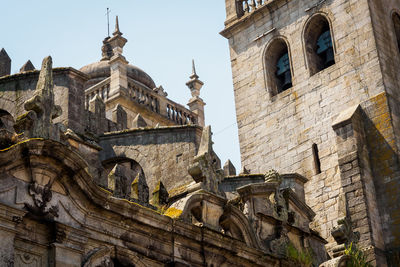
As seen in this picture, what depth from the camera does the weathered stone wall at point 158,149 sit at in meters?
24.4

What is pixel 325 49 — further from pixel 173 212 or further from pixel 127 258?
pixel 127 258

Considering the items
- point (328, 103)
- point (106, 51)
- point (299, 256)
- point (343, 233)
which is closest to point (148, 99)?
point (106, 51)

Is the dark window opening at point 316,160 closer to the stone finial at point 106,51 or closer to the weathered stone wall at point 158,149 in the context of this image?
the weathered stone wall at point 158,149

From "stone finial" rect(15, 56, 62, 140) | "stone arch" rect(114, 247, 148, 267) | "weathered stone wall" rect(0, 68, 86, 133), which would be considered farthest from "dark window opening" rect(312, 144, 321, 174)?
"stone finial" rect(15, 56, 62, 140)

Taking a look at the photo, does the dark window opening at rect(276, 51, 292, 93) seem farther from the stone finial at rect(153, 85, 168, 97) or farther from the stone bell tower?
the stone finial at rect(153, 85, 168, 97)

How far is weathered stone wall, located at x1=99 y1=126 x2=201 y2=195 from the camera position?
24.4m

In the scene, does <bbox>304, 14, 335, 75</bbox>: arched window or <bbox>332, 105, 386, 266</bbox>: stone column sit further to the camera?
<bbox>304, 14, 335, 75</bbox>: arched window

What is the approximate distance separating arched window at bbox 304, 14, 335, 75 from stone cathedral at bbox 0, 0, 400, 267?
0.05 m

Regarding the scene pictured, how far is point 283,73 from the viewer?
31609 mm

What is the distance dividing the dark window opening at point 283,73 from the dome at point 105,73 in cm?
799

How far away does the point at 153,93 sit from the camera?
36.5m

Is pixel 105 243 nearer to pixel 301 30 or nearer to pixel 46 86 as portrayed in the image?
pixel 46 86

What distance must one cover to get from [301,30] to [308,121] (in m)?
3.63

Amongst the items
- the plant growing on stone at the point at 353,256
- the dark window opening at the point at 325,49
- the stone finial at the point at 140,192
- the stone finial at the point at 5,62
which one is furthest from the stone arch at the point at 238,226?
the dark window opening at the point at 325,49
